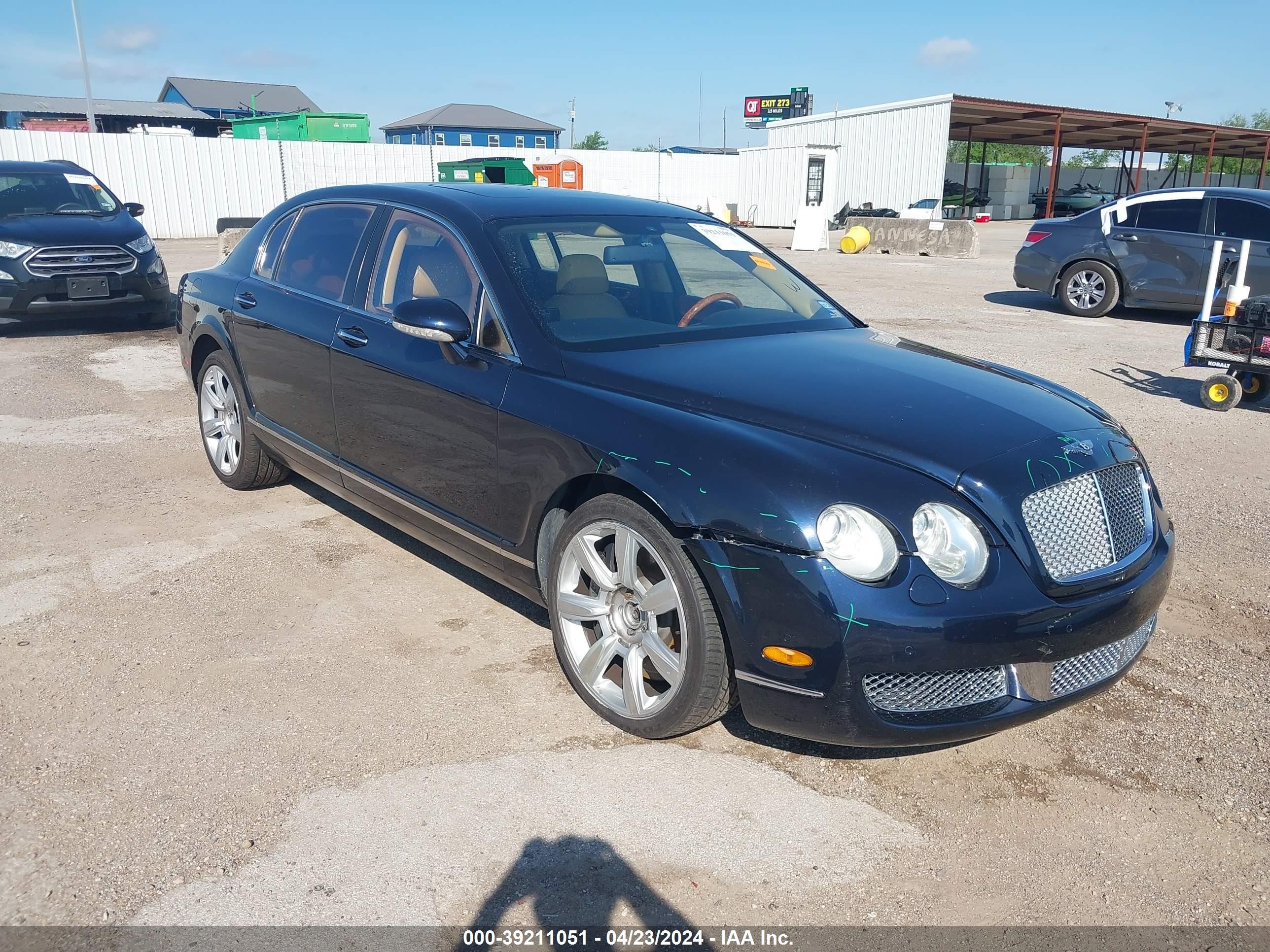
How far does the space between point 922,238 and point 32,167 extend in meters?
17.8

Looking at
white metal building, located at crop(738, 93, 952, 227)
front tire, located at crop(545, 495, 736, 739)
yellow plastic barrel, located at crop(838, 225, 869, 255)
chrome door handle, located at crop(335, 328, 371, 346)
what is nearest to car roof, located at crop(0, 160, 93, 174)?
chrome door handle, located at crop(335, 328, 371, 346)

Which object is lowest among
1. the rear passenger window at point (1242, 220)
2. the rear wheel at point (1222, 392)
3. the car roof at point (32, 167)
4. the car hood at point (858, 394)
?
the rear wheel at point (1222, 392)

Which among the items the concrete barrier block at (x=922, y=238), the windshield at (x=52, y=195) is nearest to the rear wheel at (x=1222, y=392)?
the windshield at (x=52, y=195)

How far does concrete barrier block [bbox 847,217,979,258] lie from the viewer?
22.5 metres

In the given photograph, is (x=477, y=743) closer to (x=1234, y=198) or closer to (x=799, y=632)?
(x=799, y=632)

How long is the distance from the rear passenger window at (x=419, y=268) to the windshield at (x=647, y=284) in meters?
0.19

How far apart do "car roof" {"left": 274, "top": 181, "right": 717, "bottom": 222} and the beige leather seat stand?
0.35m

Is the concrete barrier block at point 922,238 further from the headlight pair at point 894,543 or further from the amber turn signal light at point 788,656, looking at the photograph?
the amber turn signal light at point 788,656

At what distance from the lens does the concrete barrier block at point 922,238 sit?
2252 cm

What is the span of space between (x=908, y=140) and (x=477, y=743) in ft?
121

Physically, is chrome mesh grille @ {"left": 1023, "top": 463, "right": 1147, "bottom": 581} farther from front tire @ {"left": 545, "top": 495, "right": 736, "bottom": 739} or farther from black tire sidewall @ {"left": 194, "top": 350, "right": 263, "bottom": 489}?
black tire sidewall @ {"left": 194, "top": 350, "right": 263, "bottom": 489}

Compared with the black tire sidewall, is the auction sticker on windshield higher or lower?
higher

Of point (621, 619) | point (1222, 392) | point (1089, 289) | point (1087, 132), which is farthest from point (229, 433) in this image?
point (1087, 132)

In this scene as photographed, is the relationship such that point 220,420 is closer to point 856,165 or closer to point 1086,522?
point 1086,522
